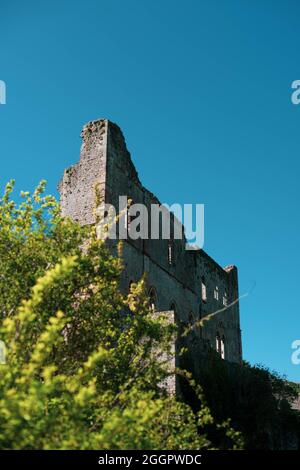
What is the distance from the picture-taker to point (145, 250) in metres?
19.7

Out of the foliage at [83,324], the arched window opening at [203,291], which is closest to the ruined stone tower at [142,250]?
the arched window opening at [203,291]

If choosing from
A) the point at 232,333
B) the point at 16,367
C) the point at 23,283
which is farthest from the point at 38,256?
the point at 232,333

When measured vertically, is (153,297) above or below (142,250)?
below

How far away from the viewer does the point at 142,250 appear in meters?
19.4

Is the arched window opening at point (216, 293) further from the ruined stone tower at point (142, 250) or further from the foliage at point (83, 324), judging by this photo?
the foliage at point (83, 324)

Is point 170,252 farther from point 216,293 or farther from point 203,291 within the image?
point 216,293

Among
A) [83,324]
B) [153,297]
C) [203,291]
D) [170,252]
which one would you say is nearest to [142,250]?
[153,297]

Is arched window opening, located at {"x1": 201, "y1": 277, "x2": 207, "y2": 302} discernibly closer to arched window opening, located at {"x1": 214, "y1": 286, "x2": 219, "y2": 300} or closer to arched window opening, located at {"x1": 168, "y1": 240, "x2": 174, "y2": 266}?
arched window opening, located at {"x1": 214, "y1": 286, "x2": 219, "y2": 300}

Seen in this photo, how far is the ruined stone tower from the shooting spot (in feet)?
58.2
